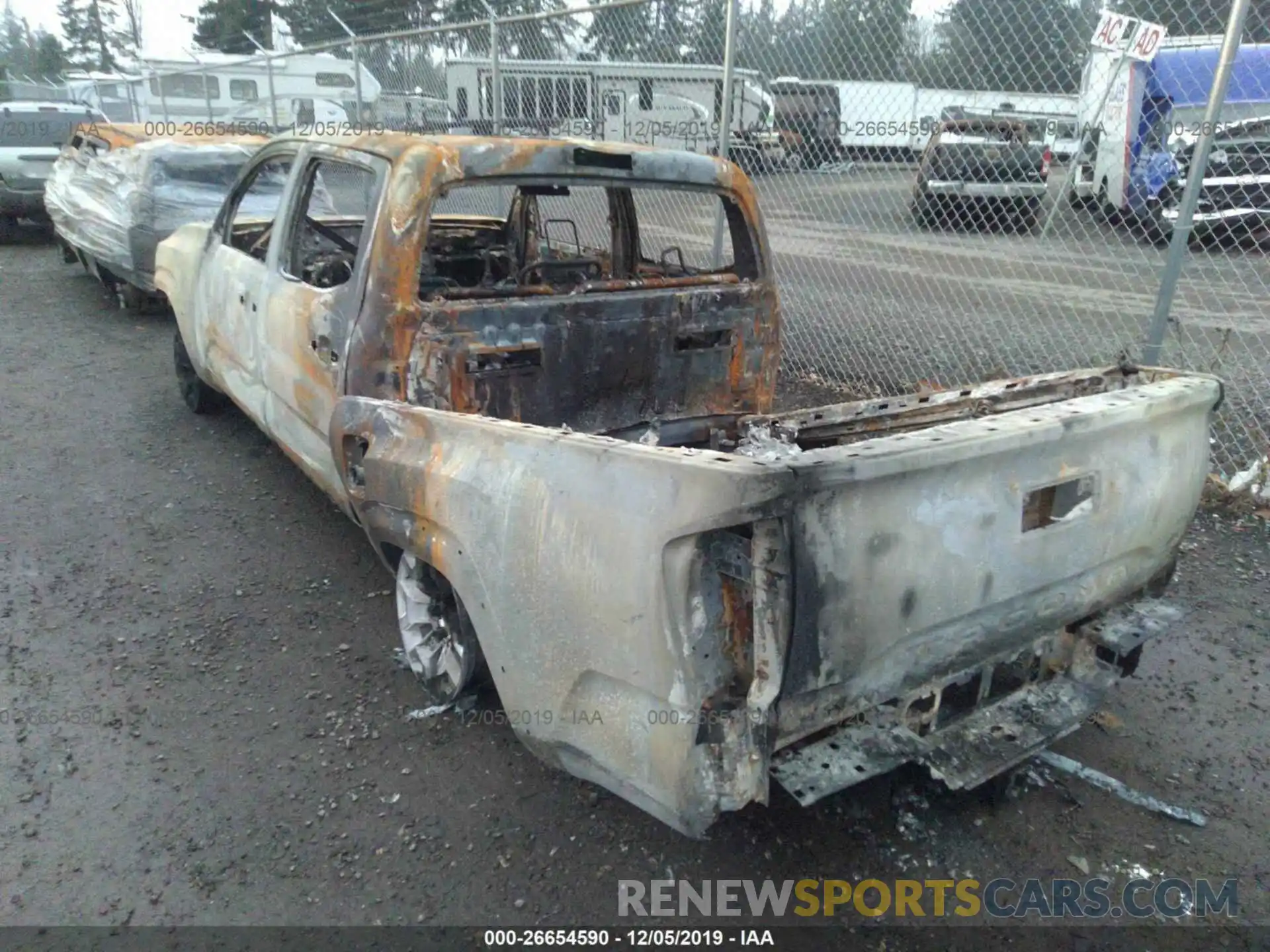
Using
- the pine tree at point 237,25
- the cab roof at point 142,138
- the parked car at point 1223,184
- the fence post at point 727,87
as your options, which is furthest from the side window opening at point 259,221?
the pine tree at point 237,25

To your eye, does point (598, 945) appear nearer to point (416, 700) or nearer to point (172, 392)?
point (416, 700)

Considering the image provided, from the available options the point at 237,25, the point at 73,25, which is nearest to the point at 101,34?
the point at 73,25

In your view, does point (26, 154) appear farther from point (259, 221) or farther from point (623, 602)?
point (623, 602)

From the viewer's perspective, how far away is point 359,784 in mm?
2660

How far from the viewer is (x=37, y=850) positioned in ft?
7.80

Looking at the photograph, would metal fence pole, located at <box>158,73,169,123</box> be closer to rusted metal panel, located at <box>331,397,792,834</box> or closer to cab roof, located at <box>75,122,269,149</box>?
cab roof, located at <box>75,122,269,149</box>

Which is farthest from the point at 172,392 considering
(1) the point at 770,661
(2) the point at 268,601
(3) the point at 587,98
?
(1) the point at 770,661

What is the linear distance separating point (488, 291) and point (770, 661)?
1866mm

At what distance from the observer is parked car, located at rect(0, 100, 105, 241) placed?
1216cm

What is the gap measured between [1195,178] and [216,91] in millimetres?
22333

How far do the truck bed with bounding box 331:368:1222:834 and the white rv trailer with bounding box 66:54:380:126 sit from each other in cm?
1722

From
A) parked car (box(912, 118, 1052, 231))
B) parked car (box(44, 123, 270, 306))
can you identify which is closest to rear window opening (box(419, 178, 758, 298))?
parked car (box(44, 123, 270, 306))

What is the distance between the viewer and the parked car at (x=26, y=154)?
12.2 metres

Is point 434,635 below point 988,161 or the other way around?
below
